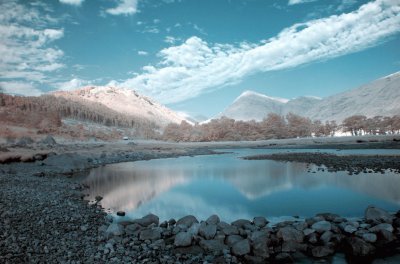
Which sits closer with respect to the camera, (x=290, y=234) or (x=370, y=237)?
(x=370, y=237)

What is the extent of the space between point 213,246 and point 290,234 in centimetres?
182

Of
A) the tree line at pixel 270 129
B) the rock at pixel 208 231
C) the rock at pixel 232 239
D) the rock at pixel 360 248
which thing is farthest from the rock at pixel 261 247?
the tree line at pixel 270 129

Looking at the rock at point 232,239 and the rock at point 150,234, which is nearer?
the rock at point 232,239

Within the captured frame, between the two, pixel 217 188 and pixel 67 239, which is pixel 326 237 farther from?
pixel 217 188

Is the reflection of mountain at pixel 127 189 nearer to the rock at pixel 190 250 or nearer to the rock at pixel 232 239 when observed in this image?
the rock at pixel 190 250

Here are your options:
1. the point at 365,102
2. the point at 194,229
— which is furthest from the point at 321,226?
the point at 365,102

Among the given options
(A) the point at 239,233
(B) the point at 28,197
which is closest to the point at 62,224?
(B) the point at 28,197

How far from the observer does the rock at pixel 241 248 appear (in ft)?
21.3

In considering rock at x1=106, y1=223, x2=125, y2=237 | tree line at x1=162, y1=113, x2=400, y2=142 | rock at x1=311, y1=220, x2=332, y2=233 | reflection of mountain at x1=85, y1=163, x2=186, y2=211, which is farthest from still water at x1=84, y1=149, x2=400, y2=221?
tree line at x1=162, y1=113, x2=400, y2=142

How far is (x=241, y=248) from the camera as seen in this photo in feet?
21.5

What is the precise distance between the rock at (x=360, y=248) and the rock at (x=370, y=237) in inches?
12.2

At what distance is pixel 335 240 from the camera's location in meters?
7.12

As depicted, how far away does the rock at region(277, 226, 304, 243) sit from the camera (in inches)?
279

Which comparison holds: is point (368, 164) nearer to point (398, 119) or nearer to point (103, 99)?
point (398, 119)
